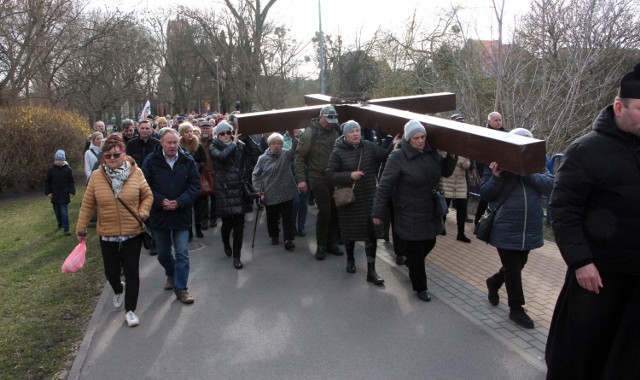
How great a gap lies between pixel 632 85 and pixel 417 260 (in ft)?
9.54

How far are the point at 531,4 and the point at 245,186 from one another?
6323 mm

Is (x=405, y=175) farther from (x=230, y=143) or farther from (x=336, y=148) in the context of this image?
(x=230, y=143)

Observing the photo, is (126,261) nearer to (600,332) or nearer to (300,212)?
(300,212)

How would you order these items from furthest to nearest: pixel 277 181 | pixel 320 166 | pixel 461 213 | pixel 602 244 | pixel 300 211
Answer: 1. pixel 300 211
2. pixel 461 213
3. pixel 277 181
4. pixel 320 166
5. pixel 602 244

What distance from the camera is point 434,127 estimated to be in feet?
16.0

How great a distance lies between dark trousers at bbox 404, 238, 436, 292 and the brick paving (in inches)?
9.3

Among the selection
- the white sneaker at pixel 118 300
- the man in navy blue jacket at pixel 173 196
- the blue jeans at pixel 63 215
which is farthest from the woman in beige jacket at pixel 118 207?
the blue jeans at pixel 63 215

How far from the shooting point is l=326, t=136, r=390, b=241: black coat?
590cm

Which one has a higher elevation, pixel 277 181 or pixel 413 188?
pixel 413 188

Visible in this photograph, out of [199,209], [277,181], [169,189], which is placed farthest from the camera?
[199,209]

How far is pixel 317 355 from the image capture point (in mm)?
4184

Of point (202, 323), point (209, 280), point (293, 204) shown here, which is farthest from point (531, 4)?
point (202, 323)

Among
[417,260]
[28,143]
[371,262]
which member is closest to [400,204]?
[417,260]

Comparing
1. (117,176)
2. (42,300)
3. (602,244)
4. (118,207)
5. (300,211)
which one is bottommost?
(42,300)
